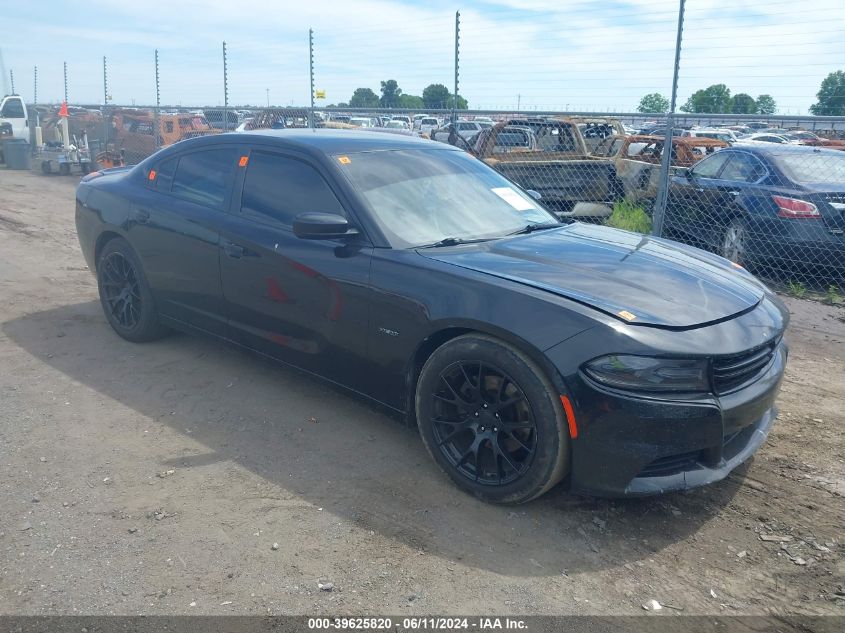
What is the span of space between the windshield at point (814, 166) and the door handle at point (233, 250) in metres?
6.21

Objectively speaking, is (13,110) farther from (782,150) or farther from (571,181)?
(782,150)

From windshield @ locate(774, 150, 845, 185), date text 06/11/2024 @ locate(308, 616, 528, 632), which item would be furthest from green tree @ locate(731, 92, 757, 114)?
date text 06/11/2024 @ locate(308, 616, 528, 632)

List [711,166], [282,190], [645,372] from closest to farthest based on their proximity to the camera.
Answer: [645,372] → [282,190] → [711,166]

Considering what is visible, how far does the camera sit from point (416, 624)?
257 centimetres

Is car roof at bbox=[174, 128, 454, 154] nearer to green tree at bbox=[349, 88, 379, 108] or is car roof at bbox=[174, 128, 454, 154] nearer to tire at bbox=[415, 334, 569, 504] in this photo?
tire at bbox=[415, 334, 569, 504]

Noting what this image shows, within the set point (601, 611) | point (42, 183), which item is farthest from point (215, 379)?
point (42, 183)

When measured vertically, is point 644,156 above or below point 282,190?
above

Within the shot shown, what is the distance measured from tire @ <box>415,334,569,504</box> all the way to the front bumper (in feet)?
0.41

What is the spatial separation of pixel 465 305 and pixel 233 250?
1766mm

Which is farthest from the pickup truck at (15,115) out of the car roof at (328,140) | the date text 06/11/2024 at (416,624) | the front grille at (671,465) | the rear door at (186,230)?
the front grille at (671,465)

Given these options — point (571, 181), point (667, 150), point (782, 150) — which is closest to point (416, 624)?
point (667, 150)

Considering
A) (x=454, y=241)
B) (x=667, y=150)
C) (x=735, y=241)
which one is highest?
(x=667, y=150)

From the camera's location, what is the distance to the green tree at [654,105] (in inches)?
327

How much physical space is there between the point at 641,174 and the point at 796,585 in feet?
27.5
